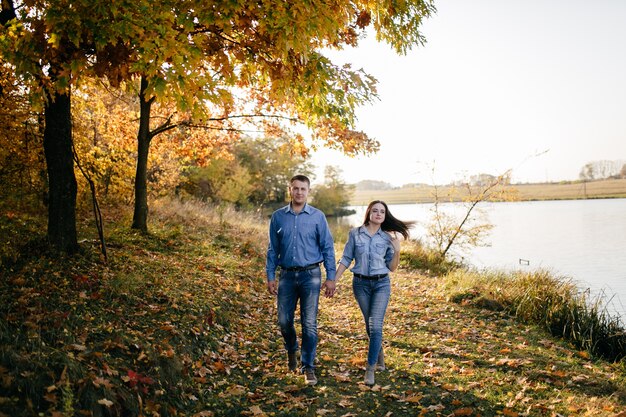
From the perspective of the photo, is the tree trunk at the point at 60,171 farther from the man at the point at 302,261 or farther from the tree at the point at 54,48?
the man at the point at 302,261

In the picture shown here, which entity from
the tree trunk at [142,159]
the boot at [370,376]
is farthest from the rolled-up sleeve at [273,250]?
the tree trunk at [142,159]

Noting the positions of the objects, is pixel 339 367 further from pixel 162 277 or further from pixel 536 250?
pixel 536 250

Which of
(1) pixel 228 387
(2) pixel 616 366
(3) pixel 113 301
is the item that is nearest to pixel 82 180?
(3) pixel 113 301

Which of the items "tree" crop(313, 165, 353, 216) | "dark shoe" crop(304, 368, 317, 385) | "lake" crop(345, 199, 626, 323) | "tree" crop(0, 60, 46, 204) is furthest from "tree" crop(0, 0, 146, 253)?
"tree" crop(313, 165, 353, 216)

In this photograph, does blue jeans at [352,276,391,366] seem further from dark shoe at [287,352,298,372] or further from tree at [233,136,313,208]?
tree at [233,136,313,208]

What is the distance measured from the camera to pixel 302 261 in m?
5.12

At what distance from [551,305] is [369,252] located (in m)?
5.70

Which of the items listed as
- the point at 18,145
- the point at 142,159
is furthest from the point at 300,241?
the point at 18,145

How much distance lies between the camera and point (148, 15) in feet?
16.3

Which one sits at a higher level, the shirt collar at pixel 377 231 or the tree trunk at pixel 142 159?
the tree trunk at pixel 142 159

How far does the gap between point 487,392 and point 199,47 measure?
5661 millimetres

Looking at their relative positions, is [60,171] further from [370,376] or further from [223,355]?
[370,376]

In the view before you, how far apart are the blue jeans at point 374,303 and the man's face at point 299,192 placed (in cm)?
118

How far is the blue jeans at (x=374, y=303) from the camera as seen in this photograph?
5195 mm
